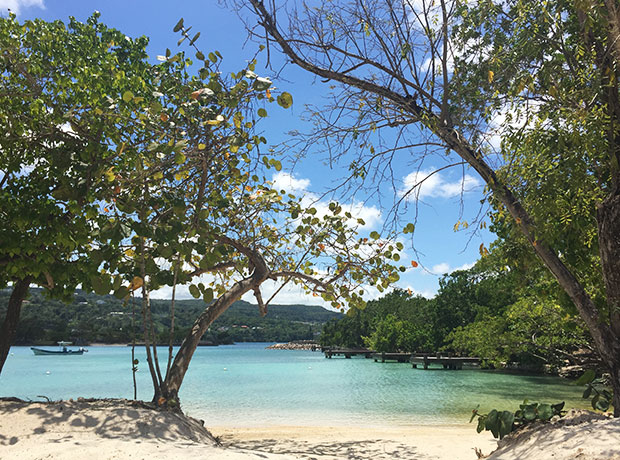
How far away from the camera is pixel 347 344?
7131 centimetres

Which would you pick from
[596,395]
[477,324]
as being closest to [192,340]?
[596,395]

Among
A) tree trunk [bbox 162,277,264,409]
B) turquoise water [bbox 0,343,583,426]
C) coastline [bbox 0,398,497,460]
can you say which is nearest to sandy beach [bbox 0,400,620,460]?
coastline [bbox 0,398,497,460]

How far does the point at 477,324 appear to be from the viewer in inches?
837

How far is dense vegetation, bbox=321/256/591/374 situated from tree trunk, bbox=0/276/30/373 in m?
7.92

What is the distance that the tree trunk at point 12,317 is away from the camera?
24.3 ft

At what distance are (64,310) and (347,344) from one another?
4236cm

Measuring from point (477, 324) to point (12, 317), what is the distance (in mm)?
18599

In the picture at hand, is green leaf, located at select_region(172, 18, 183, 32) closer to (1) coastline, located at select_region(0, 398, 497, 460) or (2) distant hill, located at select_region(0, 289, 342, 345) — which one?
(1) coastline, located at select_region(0, 398, 497, 460)

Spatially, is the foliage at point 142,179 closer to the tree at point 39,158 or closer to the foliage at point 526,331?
the tree at point 39,158

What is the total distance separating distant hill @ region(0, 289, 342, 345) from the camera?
5675 cm

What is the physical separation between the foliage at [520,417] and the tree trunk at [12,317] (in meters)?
6.98

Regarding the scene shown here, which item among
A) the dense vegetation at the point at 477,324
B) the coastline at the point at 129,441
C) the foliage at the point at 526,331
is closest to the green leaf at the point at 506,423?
the coastline at the point at 129,441

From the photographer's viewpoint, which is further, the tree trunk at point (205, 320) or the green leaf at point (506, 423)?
the tree trunk at point (205, 320)

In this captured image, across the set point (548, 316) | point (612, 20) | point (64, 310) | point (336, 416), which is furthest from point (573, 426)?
point (64, 310)
